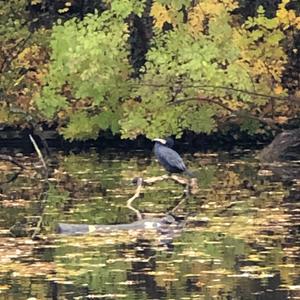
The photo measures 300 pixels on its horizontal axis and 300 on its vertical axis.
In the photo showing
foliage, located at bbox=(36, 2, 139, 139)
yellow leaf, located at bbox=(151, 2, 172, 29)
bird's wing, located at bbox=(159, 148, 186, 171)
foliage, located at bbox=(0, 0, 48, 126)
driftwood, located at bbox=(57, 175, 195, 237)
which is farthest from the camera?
foliage, located at bbox=(0, 0, 48, 126)

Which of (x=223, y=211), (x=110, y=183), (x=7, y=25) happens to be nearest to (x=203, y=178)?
(x=110, y=183)

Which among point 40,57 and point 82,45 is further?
point 40,57

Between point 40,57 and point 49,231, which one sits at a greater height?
point 40,57

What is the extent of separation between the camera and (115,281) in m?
11.0

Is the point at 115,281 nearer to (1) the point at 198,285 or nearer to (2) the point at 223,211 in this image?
(1) the point at 198,285

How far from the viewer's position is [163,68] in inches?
975

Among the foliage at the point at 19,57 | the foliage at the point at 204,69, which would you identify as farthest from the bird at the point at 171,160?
the foliage at the point at 19,57

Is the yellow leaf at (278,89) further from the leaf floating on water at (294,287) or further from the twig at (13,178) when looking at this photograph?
the leaf floating on water at (294,287)

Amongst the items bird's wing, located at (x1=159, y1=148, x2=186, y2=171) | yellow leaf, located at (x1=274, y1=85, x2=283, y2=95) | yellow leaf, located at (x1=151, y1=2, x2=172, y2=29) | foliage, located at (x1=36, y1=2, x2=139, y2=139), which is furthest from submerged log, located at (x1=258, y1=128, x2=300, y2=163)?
bird's wing, located at (x1=159, y1=148, x2=186, y2=171)

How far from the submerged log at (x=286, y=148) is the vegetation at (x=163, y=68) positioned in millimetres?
1577

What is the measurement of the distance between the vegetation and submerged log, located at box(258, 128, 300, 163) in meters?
1.58

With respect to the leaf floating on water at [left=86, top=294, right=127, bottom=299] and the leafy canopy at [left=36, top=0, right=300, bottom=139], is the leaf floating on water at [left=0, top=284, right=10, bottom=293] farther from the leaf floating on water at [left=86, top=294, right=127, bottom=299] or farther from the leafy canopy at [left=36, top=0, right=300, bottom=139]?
the leafy canopy at [left=36, top=0, right=300, bottom=139]

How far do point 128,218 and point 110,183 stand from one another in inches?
160

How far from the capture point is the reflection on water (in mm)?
10695
